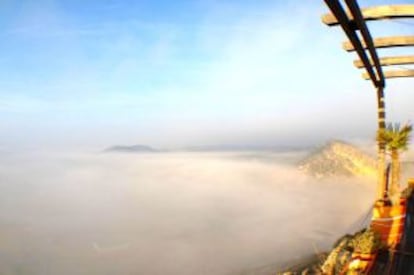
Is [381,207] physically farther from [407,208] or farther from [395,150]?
[395,150]

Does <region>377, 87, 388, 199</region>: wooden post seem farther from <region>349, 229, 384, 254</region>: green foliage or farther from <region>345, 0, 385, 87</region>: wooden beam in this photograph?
<region>349, 229, 384, 254</region>: green foliage

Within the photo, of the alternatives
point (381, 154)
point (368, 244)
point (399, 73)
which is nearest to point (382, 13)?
point (368, 244)

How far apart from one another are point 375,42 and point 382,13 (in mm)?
2989

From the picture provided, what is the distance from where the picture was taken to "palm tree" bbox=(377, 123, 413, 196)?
16.0 meters

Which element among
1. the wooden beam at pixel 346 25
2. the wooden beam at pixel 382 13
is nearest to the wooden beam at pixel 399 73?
the wooden beam at pixel 346 25

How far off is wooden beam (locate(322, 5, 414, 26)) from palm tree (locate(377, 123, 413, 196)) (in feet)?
22.2

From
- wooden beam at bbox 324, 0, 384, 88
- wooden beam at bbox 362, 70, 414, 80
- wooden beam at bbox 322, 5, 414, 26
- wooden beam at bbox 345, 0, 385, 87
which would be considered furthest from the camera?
wooden beam at bbox 362, 70, 414, 80

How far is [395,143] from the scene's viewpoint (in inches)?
628

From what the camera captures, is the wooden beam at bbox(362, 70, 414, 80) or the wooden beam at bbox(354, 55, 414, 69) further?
the wooden beam at bbox(362, 70, 414, 80)

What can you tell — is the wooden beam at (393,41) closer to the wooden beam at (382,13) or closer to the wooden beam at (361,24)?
the wooden beam at (361,24)

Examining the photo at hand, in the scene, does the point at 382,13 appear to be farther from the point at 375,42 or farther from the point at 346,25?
the point at 375,42

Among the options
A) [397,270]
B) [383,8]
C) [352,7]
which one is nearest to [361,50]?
[383,8]

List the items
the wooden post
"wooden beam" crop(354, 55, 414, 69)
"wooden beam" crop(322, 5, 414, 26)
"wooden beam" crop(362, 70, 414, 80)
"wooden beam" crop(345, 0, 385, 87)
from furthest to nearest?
the wooden post < "wooden beam" crop(362, 70, 414, 80) < "wooden beam" crop(354, 55, 414, 69) < "wooden beam" crop(322, 5, 414, 26) < "wooden beam" crop(345, 0, 385, 87)

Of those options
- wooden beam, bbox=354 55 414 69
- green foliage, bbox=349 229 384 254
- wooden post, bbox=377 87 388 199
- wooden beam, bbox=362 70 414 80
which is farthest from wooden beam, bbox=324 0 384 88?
green foliage, bbox=349 229 384 254
